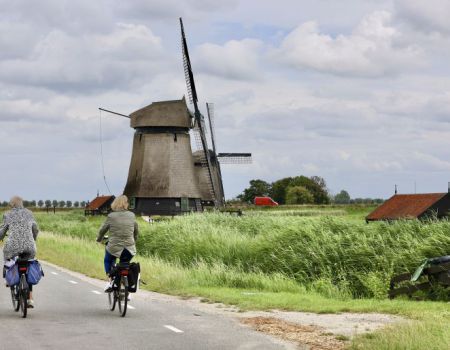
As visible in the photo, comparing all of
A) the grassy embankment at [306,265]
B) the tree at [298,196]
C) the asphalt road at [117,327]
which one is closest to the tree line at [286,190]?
the tree at [298,196]

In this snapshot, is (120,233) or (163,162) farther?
(163,162)

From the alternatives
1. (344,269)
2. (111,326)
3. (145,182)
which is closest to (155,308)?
(111,326)

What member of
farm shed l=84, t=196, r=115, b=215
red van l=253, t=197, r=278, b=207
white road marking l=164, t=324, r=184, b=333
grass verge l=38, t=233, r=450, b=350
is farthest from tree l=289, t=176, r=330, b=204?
white road marking l=164, t=324, r=184, b=333

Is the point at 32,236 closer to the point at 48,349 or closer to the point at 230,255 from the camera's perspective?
the point at 48,349

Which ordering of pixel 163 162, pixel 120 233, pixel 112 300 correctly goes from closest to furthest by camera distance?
pixel 120 233 → pixel 112 300 → pixel 163 162

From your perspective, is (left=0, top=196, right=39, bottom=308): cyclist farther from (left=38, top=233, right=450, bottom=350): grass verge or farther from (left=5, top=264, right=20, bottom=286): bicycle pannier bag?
(left=38, top=233, right=450, bottom=350): grass verge

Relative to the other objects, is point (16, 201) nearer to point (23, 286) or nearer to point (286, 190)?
point (23, 286)

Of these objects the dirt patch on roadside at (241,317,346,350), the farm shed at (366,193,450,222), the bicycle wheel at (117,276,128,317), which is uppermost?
the farm shed at (366,193,450,222)

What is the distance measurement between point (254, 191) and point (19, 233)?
366 ft

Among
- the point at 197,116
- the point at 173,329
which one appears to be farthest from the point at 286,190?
the point at 173,329

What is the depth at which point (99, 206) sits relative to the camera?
94.4m

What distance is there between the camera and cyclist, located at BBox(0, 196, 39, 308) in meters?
12.0

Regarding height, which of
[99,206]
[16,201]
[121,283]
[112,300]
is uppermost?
[99,206]

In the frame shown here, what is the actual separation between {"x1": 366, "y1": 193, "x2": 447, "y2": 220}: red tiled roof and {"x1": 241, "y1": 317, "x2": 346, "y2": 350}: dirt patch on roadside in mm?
45633
